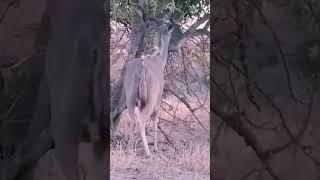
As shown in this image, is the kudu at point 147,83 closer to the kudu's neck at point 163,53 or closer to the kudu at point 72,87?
the kudu's neck at point 163,53

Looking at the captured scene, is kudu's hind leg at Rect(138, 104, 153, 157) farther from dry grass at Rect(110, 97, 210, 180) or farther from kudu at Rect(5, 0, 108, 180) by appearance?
kudu at Rect(5, 0, 108, 180)

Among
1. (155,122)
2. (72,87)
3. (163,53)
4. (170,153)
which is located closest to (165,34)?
(163,53)

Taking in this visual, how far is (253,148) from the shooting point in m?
1.34

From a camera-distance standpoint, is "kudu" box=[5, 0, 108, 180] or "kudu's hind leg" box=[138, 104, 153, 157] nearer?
"kudu" box=[5, 0, 108, 180]

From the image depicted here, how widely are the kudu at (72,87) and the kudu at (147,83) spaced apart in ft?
1.86

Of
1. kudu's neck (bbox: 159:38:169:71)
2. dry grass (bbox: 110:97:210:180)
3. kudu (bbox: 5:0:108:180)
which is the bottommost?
dry grass (bbox: 110:97:210:180)

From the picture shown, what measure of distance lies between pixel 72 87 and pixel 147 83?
26.0 inches

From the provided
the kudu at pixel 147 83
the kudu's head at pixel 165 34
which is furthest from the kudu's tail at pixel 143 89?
the kudu's head at pixel 165 34

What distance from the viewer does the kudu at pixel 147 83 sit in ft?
6.59

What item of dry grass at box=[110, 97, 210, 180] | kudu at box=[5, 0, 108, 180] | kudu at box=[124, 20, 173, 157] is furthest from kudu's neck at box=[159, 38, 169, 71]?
kudu at box=[5, 0, 108, 180]

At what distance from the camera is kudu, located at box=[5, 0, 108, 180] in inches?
54.8

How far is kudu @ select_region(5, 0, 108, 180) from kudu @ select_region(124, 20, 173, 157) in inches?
22.3

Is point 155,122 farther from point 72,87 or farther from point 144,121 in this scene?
point 72,87

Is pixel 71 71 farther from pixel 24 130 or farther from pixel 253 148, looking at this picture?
pixel 253 148
